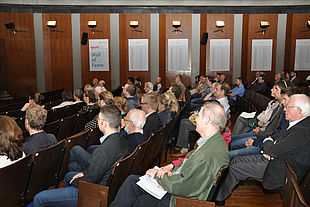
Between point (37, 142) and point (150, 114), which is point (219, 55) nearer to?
point (150, 114)

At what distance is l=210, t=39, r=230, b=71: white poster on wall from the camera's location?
495 inches

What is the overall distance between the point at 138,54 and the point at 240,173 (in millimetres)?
9912

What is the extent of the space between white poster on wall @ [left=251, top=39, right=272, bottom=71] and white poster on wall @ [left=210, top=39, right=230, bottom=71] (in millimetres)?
1101

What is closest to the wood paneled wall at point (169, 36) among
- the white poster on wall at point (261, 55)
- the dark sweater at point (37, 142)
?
the white poster on wall at point (261, 55)

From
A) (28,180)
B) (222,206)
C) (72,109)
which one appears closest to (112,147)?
(28,180)

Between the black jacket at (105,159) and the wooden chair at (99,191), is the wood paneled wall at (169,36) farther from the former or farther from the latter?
the wooden chair at (99,191)

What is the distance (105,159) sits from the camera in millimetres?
2455

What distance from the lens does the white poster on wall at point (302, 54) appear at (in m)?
12.2

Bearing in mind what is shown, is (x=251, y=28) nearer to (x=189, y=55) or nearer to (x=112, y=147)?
(x=189, y=55)

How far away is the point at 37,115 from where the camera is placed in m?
3.00

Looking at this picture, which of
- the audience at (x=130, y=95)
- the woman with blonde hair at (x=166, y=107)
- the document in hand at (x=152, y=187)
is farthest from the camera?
the audience at (x=130, y=95)

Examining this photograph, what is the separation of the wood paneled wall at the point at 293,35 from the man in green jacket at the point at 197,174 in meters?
11.3

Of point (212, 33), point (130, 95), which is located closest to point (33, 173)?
point (130, 95)

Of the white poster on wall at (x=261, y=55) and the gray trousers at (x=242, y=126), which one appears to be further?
the white poster on wall at (x=261, y=55)
